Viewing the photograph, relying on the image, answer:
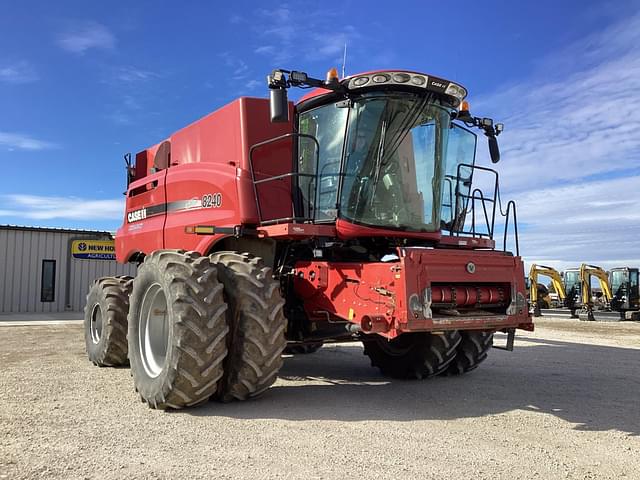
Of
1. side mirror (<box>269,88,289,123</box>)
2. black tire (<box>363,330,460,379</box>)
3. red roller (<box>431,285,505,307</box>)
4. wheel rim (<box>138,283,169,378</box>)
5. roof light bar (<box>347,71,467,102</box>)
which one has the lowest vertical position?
black tire (<box>363,330,460,379</box>)

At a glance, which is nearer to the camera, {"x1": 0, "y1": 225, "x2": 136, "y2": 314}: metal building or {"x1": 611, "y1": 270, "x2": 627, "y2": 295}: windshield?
{"x1": 0, "y1": 225, "x2": 136, "y2": 314}: metal building

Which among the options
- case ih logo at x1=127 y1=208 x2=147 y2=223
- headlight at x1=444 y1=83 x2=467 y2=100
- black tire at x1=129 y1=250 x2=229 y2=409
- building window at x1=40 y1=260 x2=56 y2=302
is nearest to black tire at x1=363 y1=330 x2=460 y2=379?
black tire at x1=129 y1=250 x2=229 y2=409

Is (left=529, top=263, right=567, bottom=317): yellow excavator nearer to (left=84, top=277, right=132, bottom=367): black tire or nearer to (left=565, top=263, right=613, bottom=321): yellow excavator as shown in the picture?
(left=565, top=263, right=613, bottom=321): yellow excavator

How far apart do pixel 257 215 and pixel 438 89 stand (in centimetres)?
243

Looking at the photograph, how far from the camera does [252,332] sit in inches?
210

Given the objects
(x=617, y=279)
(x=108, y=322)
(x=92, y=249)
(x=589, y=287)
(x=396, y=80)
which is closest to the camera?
(x=396, y=80)

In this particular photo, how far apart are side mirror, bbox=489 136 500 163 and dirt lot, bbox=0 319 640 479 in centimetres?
287

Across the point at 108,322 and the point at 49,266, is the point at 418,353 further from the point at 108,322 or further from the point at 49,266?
the point at 49,266

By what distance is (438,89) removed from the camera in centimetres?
612

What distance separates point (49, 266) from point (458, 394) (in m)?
20.1

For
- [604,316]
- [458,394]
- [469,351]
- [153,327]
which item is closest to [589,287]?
[604,316]

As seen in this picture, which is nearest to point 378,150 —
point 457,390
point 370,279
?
point 370,279

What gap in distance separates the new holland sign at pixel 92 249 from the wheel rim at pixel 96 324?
1462 cm

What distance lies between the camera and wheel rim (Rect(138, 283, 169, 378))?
626 centimetres
